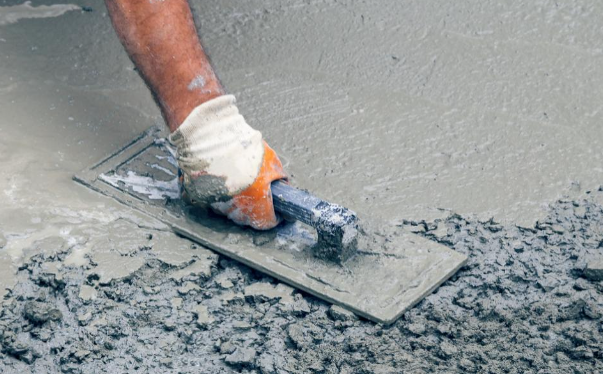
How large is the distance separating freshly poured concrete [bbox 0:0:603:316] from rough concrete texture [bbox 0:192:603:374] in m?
0.17

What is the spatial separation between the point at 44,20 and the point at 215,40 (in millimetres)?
721

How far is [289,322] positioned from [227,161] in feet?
1.63

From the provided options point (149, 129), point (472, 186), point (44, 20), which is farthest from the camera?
point (44, 20)

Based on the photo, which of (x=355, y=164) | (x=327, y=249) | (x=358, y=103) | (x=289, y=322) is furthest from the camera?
(x=358, y=103)

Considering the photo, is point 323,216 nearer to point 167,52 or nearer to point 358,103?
point 167,52

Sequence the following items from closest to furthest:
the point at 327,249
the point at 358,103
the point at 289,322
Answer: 1. the point at 289,322
2. the point at 327,249
3. the point at 358,103

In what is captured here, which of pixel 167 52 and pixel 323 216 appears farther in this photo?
pixel 167 52

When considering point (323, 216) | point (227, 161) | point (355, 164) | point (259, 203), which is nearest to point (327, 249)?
point (323, 216)

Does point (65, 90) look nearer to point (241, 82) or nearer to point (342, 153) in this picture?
point (241, 82)

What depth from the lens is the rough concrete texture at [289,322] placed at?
8.15 ft

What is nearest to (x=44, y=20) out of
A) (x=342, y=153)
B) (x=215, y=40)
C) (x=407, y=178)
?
(x=215, y=40)

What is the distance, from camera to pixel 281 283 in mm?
2715

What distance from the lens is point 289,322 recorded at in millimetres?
2602

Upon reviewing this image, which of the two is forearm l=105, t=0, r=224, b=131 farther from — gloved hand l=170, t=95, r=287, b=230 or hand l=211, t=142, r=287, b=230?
hand l=211, t=142, r=287, b=230
